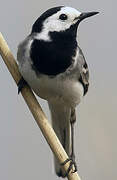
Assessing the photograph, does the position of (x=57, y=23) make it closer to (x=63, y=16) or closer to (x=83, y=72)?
(x=63, y=16)

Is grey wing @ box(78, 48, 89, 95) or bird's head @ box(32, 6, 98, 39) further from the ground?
bird's head @ box(32, 6, 98, 39)

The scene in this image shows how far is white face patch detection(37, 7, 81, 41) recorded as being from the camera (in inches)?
82.2

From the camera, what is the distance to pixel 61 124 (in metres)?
2.42

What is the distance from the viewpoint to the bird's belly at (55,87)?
83.3 inches

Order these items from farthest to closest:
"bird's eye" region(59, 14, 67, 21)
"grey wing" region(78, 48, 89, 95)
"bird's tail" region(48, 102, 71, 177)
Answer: "bird's tail" region(48, 102, 71, 177), "grey wing" region(78, 48, 89, 95), "bird's eye" region(59, 14, 67, 21)

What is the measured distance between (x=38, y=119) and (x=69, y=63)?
0.94 ft

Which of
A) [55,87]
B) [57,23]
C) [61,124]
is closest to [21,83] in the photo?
[55,87]

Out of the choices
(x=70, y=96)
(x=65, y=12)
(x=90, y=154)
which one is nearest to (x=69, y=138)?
(x=90, y=154)

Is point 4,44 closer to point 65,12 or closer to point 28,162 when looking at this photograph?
point 65,12

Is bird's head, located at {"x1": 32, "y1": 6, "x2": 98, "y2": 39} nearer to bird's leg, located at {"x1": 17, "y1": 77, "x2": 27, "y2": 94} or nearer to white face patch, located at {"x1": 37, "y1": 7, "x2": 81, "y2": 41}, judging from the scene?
white face patch, located at {"x1": 37, "y1": 7, "x2": 81, "y2": 41}

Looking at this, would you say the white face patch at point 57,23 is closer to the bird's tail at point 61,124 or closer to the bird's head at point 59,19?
the bird's head at point 59,19

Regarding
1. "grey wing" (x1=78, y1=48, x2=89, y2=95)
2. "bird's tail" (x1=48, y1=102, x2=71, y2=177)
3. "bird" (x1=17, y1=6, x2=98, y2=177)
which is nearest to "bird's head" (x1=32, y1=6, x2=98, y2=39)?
"bird" (x1=17, y1=6, x2=98, y2=177)

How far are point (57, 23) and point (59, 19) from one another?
0.04 feet

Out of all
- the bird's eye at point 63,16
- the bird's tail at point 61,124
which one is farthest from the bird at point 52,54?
the bird's tail at point 61,124
